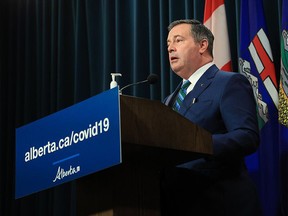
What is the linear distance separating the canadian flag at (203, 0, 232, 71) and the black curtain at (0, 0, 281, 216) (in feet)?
0.85

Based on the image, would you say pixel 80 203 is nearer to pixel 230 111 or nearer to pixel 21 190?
pixel 21 190

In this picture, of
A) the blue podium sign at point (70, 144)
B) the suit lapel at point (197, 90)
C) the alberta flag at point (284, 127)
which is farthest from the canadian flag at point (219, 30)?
the blue podium sign at point (70, 144)

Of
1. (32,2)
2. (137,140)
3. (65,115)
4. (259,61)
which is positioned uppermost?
(32,2)

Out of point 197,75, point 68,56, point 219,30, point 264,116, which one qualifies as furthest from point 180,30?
point 68,56

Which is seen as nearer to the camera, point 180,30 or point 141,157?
point 141,157

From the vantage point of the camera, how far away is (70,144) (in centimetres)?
227

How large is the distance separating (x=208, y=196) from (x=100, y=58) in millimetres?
3025

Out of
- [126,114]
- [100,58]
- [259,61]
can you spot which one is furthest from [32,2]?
[126,114]

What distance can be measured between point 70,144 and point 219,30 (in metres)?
2.17

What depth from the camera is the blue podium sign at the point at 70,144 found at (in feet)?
6.93

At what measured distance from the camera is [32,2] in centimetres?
612

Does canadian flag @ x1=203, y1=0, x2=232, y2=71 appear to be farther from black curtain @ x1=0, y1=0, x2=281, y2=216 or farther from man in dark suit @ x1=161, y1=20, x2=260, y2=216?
man in dark suit @ x1=161, y1=20, x2=260, y2=216

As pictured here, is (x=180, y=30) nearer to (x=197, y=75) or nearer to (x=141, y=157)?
(x=197, y=75)

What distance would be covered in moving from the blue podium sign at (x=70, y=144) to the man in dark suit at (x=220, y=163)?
1.66 ft
